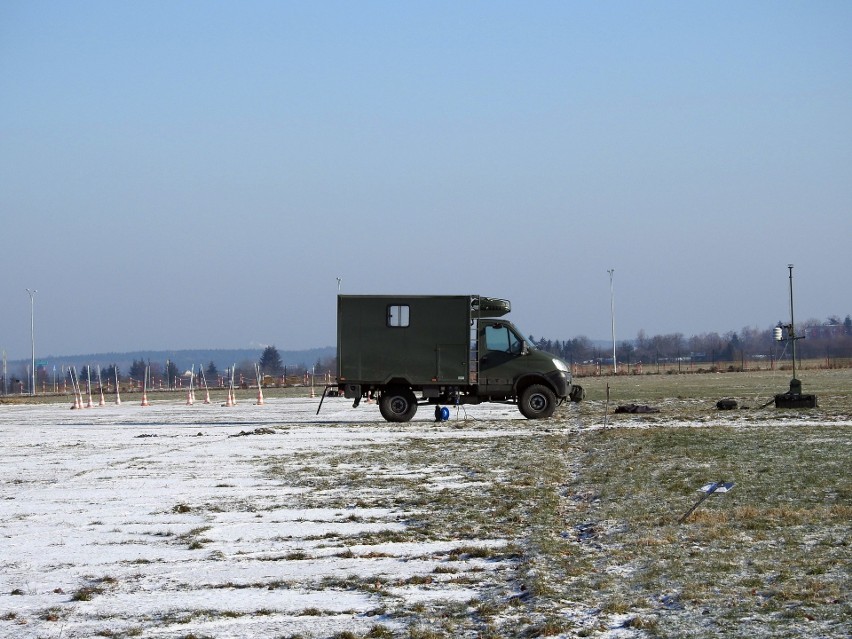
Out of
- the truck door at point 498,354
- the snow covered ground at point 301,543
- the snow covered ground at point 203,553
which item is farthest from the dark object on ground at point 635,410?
the snow covered ground at point 203,553

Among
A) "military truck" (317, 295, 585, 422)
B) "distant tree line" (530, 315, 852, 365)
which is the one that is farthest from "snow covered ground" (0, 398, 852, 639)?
"distant tree line" (530, 315, 852, 365)

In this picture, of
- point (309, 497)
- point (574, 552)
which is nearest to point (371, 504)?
point (309, 497)

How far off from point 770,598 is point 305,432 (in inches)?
747

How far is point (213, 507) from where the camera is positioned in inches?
520

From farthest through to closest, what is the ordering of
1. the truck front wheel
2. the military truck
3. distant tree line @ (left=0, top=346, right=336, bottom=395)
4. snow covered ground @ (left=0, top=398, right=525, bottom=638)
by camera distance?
distant tree line @ (left=0, top=346, right=336, bottom=395) → the truck front wheel → the military truck → snow covered ground @ (left=0, top=398, right=525, bottom=638)

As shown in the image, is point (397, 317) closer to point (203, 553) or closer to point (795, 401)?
point (795, 401)

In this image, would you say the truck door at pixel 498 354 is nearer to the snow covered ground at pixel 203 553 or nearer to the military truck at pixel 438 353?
the military truck at pixel 438 353

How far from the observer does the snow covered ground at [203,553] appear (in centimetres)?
768

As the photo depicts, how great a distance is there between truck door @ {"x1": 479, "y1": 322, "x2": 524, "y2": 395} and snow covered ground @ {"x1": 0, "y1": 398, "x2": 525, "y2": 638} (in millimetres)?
7841

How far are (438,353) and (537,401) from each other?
2.66 meters

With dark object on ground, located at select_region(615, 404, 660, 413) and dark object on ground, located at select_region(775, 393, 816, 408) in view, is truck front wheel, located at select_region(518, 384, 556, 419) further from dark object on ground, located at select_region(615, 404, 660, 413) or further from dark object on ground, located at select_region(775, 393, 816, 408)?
dark object on ground, located at select_region(775, 393, 816, 408)

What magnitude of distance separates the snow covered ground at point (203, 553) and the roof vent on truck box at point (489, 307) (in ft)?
26.3

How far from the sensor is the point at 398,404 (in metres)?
28.0

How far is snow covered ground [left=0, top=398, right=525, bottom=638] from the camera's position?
25.2 ft
